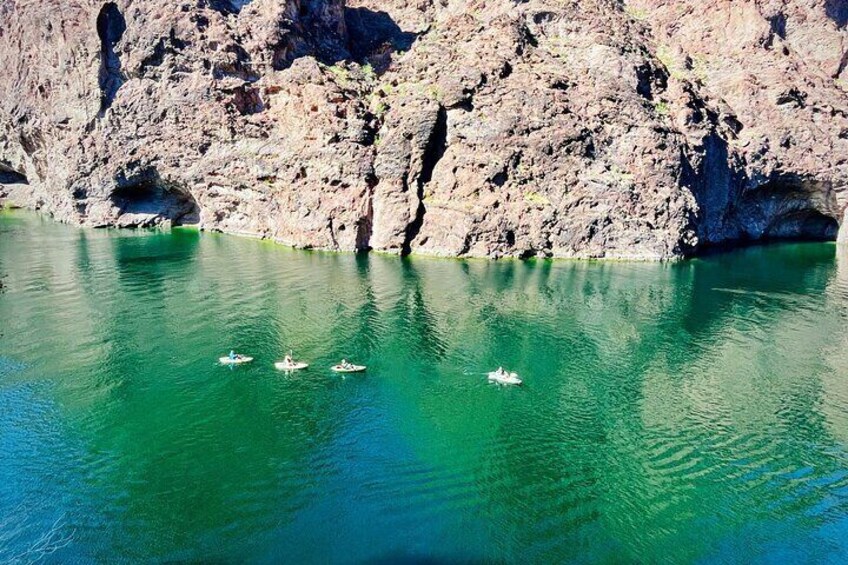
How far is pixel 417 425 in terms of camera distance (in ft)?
97.3

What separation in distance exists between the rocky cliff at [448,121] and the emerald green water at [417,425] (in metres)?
22.6

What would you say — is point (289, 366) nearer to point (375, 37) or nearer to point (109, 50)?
point (109, 50)

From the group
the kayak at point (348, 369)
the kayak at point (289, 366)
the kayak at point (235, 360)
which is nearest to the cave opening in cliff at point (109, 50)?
the kayak at point (235, 360)

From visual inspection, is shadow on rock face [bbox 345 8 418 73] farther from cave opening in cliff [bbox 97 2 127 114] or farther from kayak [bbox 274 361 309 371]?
kayak [bbox 274 361 309 371]

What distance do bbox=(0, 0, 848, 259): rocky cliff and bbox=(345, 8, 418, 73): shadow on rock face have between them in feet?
2.01

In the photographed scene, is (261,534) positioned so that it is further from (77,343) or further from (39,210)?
(39,210)

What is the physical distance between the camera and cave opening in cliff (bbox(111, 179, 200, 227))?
96.6 meters

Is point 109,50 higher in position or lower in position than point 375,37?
lower

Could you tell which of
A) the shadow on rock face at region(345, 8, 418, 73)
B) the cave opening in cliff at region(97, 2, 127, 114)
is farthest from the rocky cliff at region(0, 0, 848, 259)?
the shadow on rock face at region(345, 8, 418, 73)

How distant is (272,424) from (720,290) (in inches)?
2034

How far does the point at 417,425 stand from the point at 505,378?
26.4 ft

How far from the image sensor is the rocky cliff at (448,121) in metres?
76.9

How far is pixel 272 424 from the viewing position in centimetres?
2906

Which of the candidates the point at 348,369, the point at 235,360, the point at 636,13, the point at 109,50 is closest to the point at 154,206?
the point at 109,50
